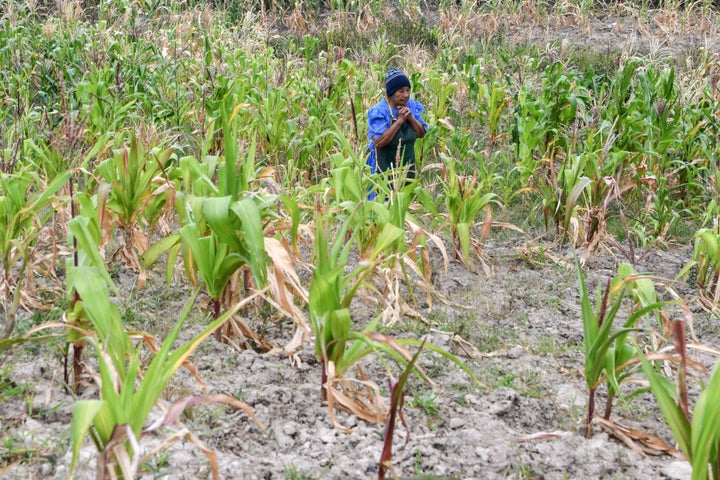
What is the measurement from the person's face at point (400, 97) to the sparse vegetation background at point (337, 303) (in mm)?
348

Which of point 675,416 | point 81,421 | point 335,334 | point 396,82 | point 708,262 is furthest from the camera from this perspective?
point 396,82

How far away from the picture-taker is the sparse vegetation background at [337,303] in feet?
7.61

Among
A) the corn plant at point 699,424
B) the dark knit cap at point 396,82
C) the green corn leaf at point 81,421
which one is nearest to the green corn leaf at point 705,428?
the corn plant at point 699,424

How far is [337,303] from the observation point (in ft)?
8.69

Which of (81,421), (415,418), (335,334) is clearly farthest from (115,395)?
(415,418)

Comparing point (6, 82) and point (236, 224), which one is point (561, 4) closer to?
point (6, 82)

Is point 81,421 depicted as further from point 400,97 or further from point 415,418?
point 400,97

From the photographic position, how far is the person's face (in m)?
5.21

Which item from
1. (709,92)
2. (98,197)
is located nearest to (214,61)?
(709,92)

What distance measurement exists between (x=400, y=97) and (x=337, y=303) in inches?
112

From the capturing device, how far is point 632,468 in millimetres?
2473

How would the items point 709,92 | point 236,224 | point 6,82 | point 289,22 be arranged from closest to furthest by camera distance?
point 236,224 < point 709,92 < point 6,82 < point 289,22

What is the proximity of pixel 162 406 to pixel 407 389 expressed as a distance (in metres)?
0.99

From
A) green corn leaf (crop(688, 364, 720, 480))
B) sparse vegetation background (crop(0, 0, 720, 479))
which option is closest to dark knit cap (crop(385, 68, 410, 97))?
sparse vegetation background (crop(0, 0, 720, 479))
